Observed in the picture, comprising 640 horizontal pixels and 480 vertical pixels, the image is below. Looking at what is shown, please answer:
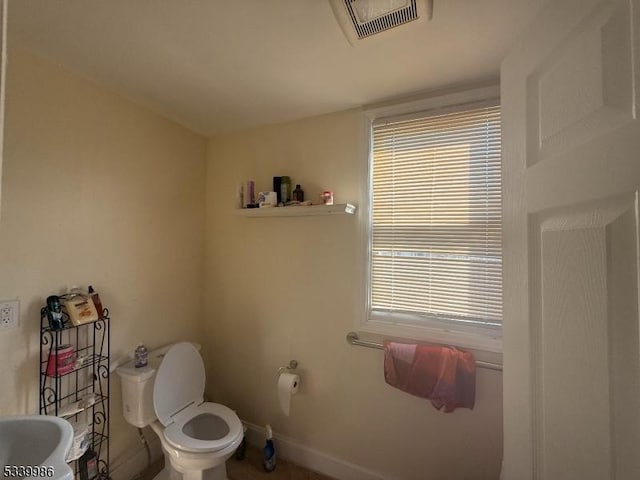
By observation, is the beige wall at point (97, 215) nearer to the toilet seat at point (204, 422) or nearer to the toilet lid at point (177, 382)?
the toilet lid at point (177, 382)

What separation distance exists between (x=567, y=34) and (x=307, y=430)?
2179 mm

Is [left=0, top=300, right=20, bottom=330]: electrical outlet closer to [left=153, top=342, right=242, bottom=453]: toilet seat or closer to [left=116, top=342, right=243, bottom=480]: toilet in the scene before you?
[left=116, top=342, right=243, bottom=480]: toilet

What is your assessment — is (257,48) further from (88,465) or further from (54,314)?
(88,465)

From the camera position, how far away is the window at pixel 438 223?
1.42m

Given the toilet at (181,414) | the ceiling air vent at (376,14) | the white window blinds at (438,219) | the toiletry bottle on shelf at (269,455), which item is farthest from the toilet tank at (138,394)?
the ceiling air vent at (376,14)

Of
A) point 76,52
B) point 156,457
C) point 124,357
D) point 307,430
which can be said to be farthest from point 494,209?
point 156,457

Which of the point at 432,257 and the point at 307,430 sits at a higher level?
the point at 432,257

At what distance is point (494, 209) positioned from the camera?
1.40 meters

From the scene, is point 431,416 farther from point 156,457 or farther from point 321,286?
point 156,457

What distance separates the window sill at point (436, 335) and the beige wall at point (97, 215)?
139 centimetres

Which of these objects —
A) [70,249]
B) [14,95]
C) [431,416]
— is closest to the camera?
[14,95]

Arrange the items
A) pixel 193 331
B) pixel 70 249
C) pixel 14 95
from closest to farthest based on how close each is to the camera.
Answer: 1. pixel 14 95
2. pixel 70 249
3. pixel 193 331

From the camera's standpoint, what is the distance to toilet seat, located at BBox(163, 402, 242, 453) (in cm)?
140

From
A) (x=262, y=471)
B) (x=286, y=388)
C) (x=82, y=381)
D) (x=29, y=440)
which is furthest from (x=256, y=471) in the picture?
(x=29, y=440)
